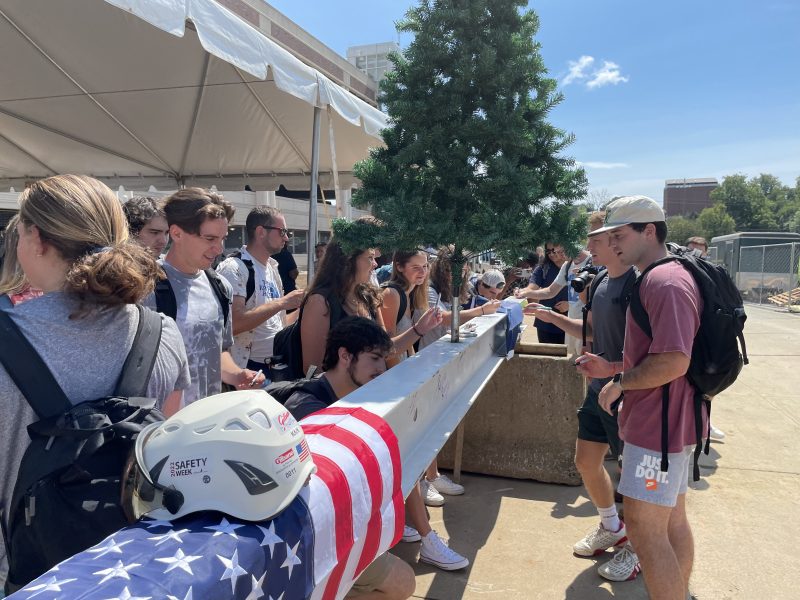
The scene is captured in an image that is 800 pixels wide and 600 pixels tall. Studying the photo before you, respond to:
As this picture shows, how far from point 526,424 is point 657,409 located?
6.39 ft

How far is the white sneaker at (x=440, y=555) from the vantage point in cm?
297

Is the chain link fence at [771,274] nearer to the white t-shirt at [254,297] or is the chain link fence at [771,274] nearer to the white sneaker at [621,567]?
the white sneaker at [621,567]

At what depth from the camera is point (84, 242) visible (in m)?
1.37

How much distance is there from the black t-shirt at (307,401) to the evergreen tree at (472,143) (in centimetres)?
94

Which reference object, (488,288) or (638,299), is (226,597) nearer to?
(638,299)

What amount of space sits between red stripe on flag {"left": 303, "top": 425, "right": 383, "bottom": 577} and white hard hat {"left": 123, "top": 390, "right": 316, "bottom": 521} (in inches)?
15.4

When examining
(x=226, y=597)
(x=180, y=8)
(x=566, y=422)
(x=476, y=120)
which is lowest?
(x=566, y=422)

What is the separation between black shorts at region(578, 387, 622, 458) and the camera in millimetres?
2996

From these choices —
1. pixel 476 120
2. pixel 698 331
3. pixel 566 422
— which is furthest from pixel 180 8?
pixel 566 422

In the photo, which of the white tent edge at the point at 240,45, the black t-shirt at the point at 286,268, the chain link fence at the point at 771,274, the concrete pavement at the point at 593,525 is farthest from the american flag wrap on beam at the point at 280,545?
the chain link fence at the point at 771,274

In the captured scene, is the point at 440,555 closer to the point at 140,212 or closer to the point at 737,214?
the point at 140,212

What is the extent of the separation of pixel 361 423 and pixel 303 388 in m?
0.60

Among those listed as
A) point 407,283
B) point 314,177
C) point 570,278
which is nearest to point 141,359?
point 407,283

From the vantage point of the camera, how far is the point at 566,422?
4.16m
